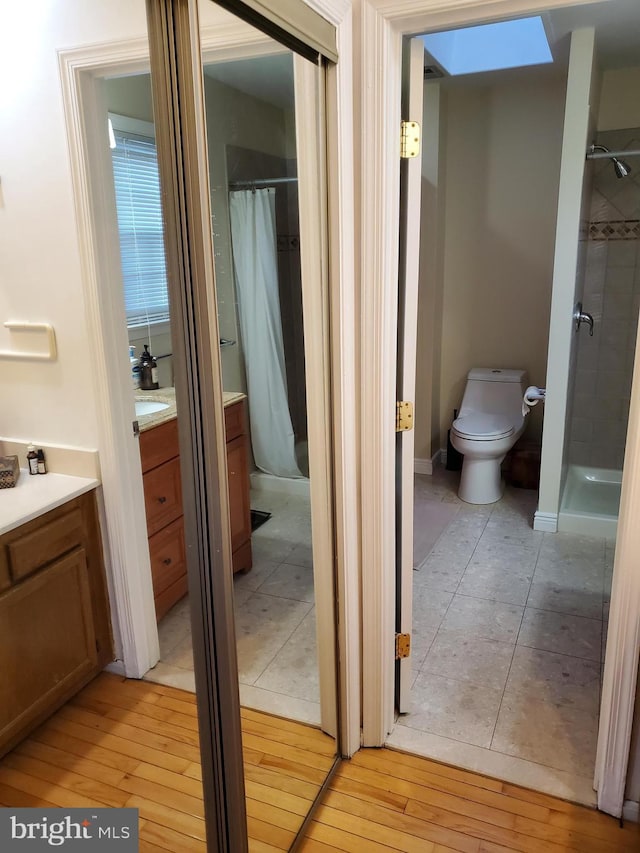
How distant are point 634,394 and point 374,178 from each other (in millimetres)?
849

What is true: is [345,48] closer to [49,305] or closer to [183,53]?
[183,53]

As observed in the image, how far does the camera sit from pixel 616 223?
3.88m

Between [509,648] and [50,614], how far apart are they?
5.66ft

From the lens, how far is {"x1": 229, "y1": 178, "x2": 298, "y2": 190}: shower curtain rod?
153 cm

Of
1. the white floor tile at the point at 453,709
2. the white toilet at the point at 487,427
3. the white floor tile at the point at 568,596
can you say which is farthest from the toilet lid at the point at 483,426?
the white floor tile at the point at 453,709

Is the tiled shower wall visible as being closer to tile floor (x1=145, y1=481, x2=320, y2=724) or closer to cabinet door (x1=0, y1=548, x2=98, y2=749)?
tile floor (x1=145, y1=481, x2=320, y2=724)

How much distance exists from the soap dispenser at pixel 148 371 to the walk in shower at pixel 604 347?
2710 mm

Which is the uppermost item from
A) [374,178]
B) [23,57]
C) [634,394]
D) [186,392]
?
[23,57]

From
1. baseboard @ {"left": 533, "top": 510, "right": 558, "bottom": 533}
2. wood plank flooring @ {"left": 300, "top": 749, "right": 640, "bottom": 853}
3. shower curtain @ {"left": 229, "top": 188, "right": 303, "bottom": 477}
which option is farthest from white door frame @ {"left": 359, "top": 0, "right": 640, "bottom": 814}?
baseboard @ {"left": 533, "top": 510, "right": 558, "bottom": 533}

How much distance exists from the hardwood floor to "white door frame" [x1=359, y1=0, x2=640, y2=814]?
238mm

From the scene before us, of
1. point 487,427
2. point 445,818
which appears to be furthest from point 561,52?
point 445,818

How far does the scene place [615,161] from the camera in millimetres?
3486

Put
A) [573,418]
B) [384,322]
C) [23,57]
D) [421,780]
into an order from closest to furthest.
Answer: [23,57], [384,322], [421,780], [573,418]

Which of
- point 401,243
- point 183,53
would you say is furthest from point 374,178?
point 183,53
